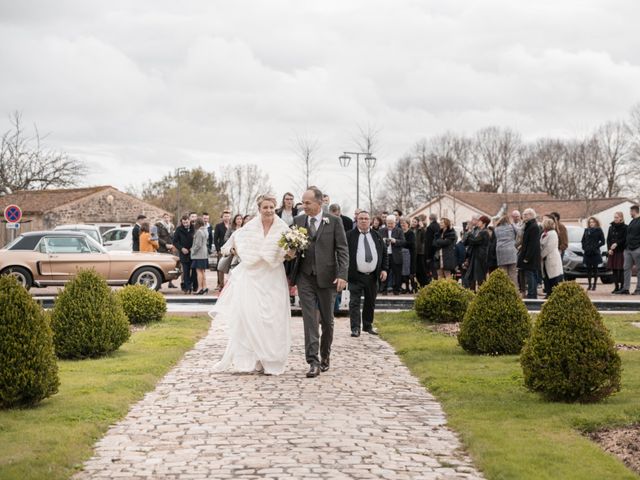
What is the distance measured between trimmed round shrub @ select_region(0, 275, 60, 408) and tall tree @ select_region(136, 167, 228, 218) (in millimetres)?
77803

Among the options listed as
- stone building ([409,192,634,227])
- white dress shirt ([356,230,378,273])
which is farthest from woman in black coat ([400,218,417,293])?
stone building ([409,192,634,227])

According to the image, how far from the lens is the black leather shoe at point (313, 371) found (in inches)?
396

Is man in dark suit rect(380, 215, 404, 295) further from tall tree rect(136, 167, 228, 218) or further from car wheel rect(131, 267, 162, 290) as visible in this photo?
tall tree rect(136, 167, 228, 218)

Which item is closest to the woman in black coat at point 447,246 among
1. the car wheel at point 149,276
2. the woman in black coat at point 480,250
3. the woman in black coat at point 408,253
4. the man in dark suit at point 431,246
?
the man in dark suit at point 431,246

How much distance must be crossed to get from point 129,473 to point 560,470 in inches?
113

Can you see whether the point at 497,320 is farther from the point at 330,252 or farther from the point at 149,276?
the point at 149,276

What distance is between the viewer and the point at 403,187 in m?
96.3

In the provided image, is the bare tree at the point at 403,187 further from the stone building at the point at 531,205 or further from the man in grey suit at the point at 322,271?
the man in grey suit at the point at 322,271

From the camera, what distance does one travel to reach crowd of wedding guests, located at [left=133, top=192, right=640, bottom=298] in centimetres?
1994

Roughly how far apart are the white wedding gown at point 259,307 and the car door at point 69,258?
1260cm

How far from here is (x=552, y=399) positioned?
8.28 meters

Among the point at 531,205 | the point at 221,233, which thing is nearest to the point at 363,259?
the point at 221,233

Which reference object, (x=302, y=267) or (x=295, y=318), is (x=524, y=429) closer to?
(x=302, y=267)

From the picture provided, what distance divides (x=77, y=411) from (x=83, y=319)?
3731 millimetres
